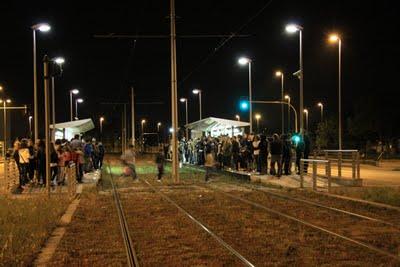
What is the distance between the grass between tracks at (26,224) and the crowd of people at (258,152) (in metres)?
8.88

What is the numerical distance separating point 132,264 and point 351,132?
70271mm

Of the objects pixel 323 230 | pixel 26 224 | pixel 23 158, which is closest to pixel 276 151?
pixel 23 158

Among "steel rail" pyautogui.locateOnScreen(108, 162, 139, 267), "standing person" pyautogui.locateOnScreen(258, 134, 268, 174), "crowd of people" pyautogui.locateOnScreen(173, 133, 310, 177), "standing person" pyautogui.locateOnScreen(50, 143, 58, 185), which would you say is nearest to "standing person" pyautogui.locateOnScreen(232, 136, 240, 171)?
"crowd of people" pyautogui.locateOnScreen(173, 133, 310, 177)

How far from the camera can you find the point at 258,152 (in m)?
24.1

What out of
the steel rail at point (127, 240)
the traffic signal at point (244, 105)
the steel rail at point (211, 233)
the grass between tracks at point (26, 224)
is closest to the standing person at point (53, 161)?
the grass between tracks at point (26, 224)

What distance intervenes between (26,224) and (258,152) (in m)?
13.8

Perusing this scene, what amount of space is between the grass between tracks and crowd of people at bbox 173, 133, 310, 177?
29.1ft

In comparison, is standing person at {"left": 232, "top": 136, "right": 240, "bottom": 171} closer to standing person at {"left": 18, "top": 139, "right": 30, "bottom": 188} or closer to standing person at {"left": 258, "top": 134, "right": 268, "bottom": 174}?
standing person at {"left": 258, "top": 134, "right": 268, "bottom": 174}

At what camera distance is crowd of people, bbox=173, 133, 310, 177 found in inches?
900

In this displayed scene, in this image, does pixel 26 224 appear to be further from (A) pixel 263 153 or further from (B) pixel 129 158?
(A) pixel 263 153

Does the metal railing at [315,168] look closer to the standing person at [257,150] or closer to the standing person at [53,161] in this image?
the standing person at [257,150]

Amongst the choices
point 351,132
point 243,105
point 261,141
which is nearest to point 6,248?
point 261,141

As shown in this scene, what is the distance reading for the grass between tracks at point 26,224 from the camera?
28.4 ft

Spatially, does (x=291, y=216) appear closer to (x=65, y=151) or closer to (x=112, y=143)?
(x=65, y=151)
